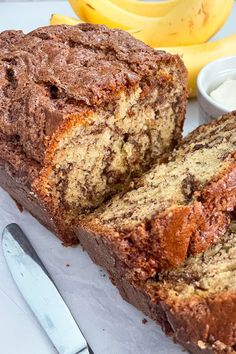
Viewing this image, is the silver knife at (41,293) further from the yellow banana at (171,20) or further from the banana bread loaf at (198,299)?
the yellow banana at (171,20)

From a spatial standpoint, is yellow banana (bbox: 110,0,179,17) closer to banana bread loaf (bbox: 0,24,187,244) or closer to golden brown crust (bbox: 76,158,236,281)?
banana bread loaf (bbox: 0,24,187,244)

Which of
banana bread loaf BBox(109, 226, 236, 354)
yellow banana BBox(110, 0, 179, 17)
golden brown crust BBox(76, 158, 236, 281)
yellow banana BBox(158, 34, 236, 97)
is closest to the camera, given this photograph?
banana bread loaf BBox(109, 226, 236, 354)

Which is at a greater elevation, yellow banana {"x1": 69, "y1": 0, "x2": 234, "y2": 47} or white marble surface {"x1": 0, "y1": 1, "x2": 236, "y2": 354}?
yellow banana {"x1": 69, "y1": 0, "x2": 234, "y2": 47}

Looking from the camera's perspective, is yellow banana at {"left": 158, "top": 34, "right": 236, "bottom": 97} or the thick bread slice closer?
the thick bread slice

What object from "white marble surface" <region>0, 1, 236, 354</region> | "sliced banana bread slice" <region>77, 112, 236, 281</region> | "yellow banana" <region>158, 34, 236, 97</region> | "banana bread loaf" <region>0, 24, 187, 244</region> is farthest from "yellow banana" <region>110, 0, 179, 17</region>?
"white marble surface" <region>0, 1, 236, 354</region>

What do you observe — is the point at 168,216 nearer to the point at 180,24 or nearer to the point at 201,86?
the point at 201,86

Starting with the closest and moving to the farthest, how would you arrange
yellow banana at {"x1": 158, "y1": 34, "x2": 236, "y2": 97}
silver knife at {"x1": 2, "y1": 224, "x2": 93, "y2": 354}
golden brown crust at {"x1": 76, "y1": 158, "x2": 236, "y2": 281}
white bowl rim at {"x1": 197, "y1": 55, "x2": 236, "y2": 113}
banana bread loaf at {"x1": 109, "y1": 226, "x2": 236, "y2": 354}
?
banana bread loaf at {"x1": 109, "y1": 226, "x2": 236, "y2": 354} → golden brown crust at {"x1": 76, "y1": 158, "x2": 236, "y2": 281} → silver knife at {"x1": 2, "y1": 224, "x2": 93, "y2": 354} → white bowl rim at {"x1": 197, "y1": 55, "x2": 236, "y2": 113} → yellow banana at {"x1": 158, "y1": 34, "x2": 236, "y2": 97}

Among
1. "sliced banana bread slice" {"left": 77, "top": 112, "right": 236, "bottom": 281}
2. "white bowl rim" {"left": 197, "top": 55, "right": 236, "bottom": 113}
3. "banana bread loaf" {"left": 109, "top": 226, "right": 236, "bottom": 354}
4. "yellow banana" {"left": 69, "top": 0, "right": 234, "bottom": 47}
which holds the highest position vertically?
"yellow banana" {"left": 69, "top": 0, "right": 234, "bottom": 47}

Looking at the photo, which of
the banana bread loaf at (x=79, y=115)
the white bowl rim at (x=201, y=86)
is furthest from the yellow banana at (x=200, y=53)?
the banana bread loaf at (x=79, y=115)
